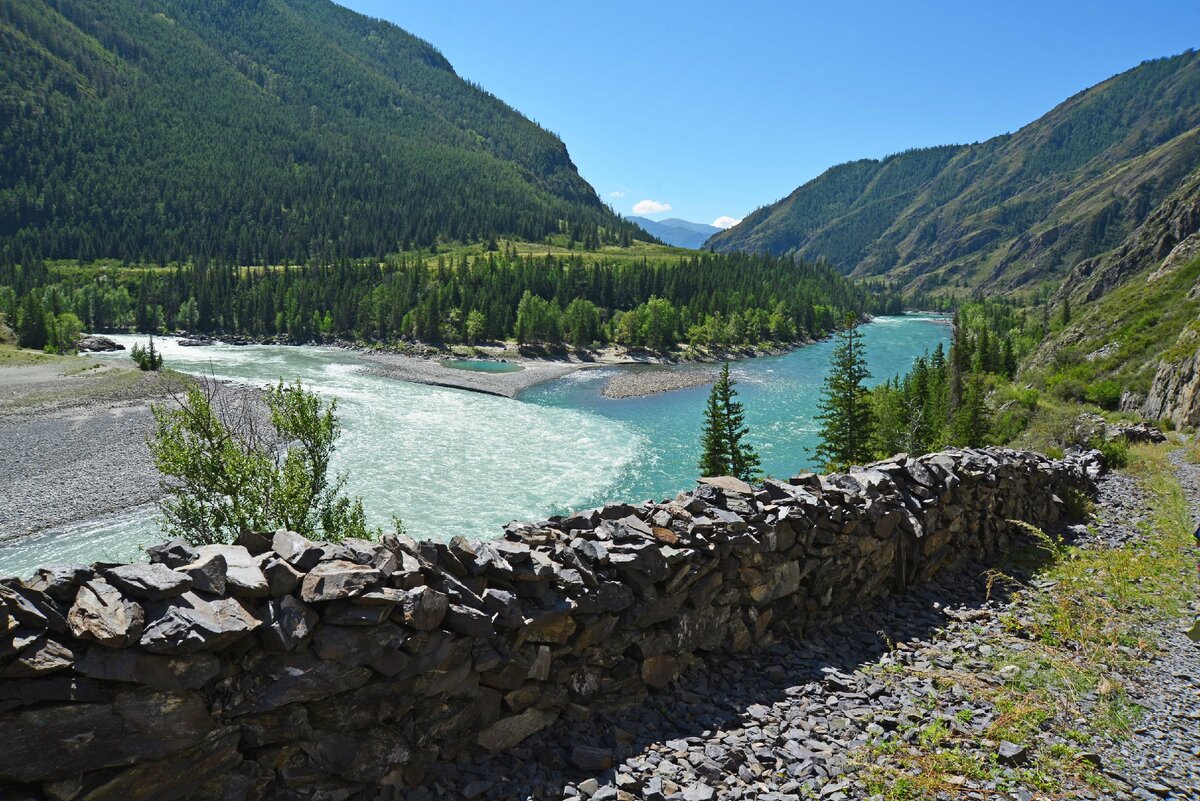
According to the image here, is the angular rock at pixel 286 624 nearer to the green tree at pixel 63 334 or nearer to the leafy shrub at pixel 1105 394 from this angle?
the leafy shrub at pixel 1105 394

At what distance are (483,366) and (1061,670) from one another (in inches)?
4540

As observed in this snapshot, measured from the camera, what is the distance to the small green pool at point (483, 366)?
114m

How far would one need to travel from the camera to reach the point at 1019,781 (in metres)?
7.42

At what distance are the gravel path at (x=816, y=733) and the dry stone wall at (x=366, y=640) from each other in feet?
1.30

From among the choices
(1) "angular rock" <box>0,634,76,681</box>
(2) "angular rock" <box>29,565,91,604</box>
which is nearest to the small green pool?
(2) "angular rock" <box>29,565,91,604</box>

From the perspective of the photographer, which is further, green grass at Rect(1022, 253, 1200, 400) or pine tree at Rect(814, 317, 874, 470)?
green grass at Rect(1022, 253, 1200, 400)

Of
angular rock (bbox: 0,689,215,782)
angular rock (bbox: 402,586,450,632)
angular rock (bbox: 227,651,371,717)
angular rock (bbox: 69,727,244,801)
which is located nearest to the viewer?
angular rock (bbox: 0,689,215,782)

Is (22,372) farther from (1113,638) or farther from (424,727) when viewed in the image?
(1113,638)

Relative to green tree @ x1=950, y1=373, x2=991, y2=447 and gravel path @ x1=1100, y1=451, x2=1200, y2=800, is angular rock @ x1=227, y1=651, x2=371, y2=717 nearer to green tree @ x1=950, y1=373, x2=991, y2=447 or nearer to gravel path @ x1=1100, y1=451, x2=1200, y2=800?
gravel path @ x1=1100, y1=451, x2=1200, y2=800

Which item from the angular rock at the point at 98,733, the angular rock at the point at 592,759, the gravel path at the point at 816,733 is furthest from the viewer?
the angular rock at the point at 592,759

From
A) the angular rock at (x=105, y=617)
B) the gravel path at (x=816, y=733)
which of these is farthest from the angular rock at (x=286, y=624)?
the gravel path at (x=816, y=733)

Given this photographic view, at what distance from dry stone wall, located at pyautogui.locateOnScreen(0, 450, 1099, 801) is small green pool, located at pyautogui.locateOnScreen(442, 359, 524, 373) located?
3987 inches

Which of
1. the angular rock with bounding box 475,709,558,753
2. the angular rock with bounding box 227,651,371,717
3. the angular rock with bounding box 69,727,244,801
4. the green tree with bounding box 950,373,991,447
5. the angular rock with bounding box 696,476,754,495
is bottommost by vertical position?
the green tree with bounding box 950,373,991,447

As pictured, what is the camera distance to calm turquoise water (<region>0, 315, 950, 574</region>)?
33969mm
